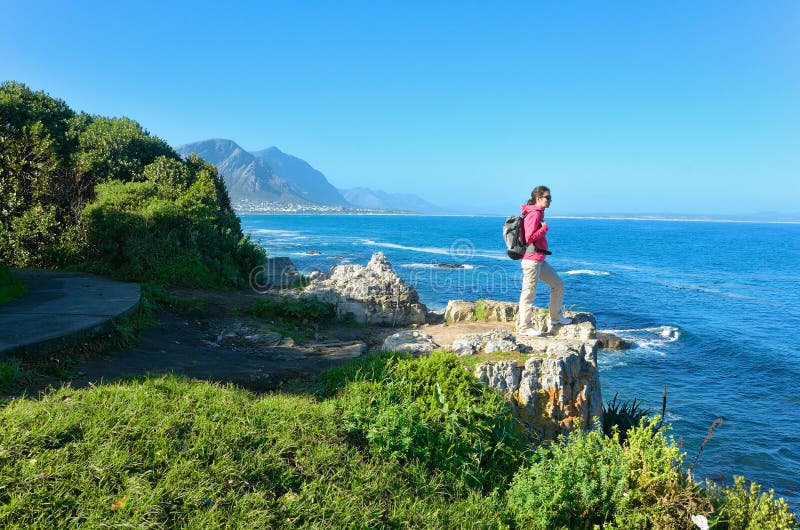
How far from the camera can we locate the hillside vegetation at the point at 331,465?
11.9 ft

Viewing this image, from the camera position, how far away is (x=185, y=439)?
4312mm

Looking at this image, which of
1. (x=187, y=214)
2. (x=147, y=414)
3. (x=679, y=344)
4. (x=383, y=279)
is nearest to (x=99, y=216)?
(x=187, y=214)

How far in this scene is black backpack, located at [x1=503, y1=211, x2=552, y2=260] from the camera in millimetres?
8852

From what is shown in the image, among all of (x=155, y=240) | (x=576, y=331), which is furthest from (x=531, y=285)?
(x=155, y=240)

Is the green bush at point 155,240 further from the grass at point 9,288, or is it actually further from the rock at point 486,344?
the rock at point 486,344

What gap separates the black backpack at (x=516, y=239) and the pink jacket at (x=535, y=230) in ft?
0.22

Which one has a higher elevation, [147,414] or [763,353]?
[147,414]

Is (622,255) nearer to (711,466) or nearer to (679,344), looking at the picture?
(679,344)

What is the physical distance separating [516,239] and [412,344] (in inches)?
105

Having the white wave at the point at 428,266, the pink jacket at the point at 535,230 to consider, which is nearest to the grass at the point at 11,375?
the pink jacket at the point at 535,230

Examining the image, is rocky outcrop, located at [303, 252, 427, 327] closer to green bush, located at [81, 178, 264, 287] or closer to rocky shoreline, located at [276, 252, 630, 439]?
rocky shoreline, located at [276, 252, 630, 439]

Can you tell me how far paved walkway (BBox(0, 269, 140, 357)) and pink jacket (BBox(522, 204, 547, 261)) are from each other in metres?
6.90

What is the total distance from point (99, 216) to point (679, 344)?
22216 millimetres

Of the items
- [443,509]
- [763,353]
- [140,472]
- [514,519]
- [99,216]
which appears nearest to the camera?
[140,472]
